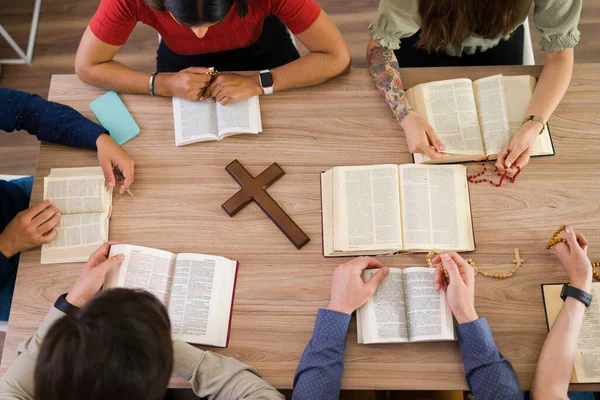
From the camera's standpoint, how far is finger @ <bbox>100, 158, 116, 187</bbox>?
4.96ft

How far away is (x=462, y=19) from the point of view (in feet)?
5.25

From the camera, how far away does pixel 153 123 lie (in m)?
1.62

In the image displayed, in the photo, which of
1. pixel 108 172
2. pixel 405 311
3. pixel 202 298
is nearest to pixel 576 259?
pixel 405 311

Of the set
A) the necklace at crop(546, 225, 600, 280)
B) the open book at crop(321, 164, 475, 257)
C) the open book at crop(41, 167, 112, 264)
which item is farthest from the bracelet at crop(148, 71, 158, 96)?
the necklace at crop(546, 225, 600, 280)

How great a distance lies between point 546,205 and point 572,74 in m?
0.45

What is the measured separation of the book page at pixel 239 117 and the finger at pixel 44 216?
0.52 m

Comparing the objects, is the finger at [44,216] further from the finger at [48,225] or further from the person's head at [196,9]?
the person's head at [196,9]

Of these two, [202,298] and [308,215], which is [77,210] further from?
[308,215]

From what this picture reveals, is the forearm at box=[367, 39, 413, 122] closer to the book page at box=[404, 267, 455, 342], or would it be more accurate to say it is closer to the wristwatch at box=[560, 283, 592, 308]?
the book page at box=[404, 267, 455, 342]

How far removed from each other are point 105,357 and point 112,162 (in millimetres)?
728

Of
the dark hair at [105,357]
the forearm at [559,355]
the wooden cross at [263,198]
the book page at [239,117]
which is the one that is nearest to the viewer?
the dark hair at [105,357]

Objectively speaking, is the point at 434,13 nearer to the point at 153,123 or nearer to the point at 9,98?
the point at 153,123

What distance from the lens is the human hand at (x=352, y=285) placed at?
134 centimetres

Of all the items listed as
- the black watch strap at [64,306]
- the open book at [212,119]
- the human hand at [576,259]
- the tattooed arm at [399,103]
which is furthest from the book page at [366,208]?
the black watch strap at [64,306]
